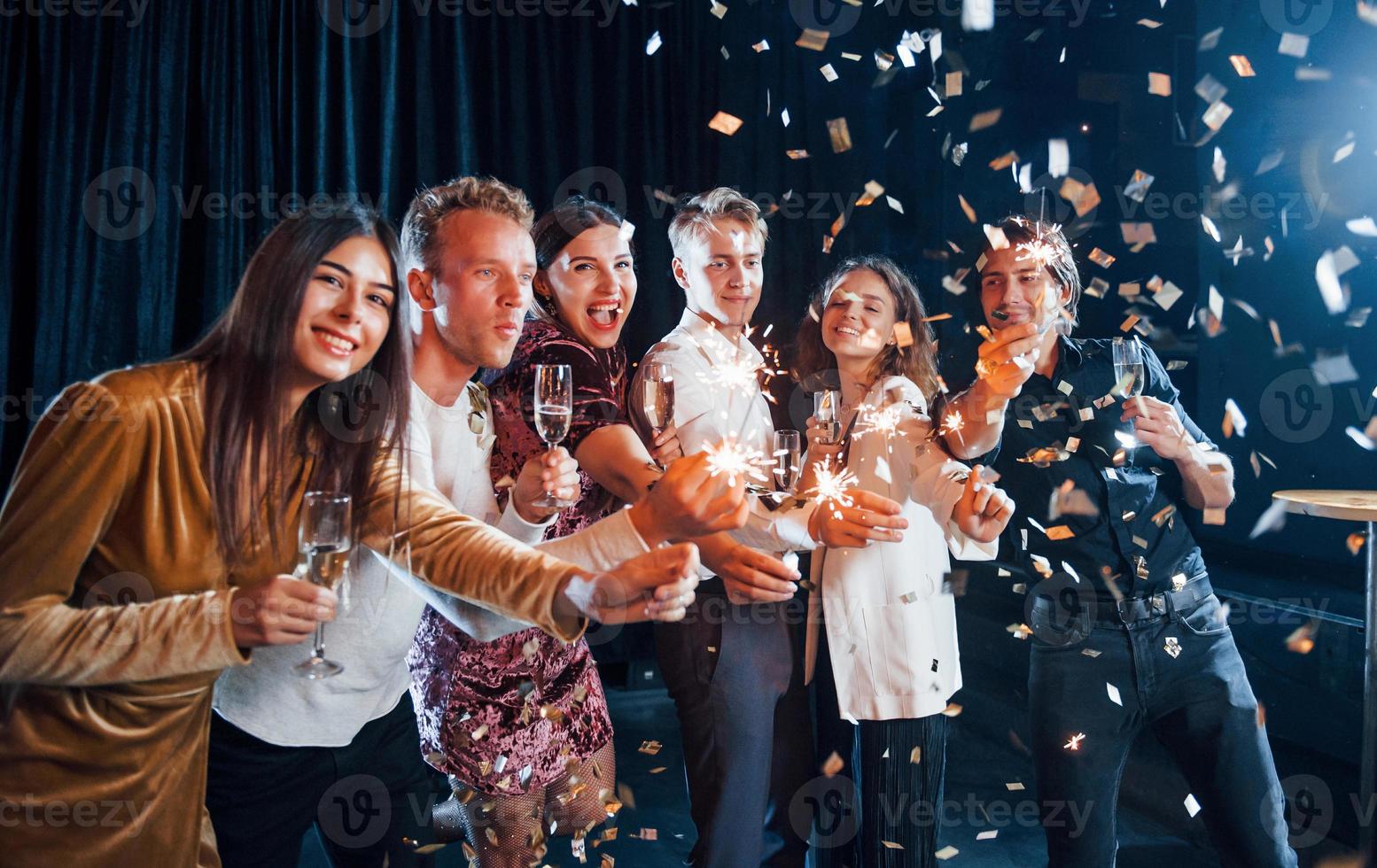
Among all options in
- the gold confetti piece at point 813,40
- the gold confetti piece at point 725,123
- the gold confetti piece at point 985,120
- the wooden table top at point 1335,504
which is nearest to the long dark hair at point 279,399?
the wooden table top at point 1335,504

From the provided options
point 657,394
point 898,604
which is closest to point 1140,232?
point 898,604

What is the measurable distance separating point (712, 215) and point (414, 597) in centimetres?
134

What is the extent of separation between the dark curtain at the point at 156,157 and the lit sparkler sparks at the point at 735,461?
2010mm

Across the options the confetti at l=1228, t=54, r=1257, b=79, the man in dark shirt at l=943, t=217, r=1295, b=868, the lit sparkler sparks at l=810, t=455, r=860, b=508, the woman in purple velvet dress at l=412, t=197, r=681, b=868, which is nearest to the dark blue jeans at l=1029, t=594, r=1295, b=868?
the man in dark shirt at l=943, t=217, r=1295, b=868

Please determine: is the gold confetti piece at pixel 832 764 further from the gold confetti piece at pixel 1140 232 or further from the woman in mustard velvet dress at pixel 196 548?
the gold confetti piece at pixel 1140 232

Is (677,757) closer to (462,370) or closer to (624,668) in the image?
(624,668)

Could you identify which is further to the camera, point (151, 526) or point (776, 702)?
point (776, 702)

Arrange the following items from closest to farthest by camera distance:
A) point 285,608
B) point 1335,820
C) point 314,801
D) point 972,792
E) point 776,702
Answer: point 285,608 → point 314,801 → point 776,702 → point 1335,820 → point 972,792

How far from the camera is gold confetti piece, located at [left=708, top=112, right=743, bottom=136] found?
4.89 m

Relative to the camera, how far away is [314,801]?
170 cm

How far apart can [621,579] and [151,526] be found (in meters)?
0.68

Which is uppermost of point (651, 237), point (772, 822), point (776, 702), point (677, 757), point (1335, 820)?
point (651, 237)

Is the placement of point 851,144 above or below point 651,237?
above

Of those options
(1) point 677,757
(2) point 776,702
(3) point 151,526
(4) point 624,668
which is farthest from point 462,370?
(4) point 624,668
